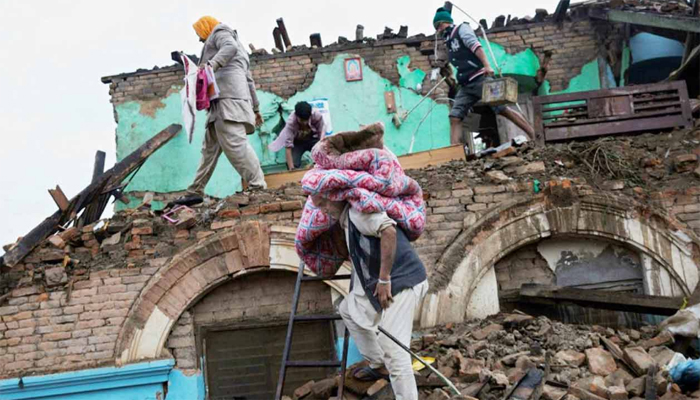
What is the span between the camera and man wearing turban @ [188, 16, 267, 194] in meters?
7.88

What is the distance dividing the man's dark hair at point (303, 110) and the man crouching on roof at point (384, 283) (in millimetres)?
4047

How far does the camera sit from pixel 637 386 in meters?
5.33

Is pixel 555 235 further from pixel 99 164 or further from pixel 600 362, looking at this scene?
pixel 99 164

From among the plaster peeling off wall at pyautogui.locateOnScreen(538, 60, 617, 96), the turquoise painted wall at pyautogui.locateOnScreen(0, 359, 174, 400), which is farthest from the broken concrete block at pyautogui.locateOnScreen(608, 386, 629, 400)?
the plaster peeling off wall at pyautogui.locateOnScreen(538, 60, 617, 96)

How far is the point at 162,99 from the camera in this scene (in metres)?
11.5

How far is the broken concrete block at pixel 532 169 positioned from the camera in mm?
7766

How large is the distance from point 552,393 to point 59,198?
5.40 metres

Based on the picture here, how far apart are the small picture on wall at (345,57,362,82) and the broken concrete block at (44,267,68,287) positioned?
5.34 meters

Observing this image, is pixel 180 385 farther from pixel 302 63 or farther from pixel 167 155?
pixel 302 63

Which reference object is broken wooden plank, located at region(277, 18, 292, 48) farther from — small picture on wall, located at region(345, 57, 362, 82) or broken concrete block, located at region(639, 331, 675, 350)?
broken concrete block, located at region(639, 331, 675, 350)

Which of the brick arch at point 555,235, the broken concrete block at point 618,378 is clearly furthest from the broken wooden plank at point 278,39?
the broken concrete block at point 618,378

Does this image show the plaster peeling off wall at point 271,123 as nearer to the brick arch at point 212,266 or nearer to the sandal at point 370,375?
the brick arch at point 212,266

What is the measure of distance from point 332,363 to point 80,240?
3.56 m

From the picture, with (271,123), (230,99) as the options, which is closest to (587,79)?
(271,123)
